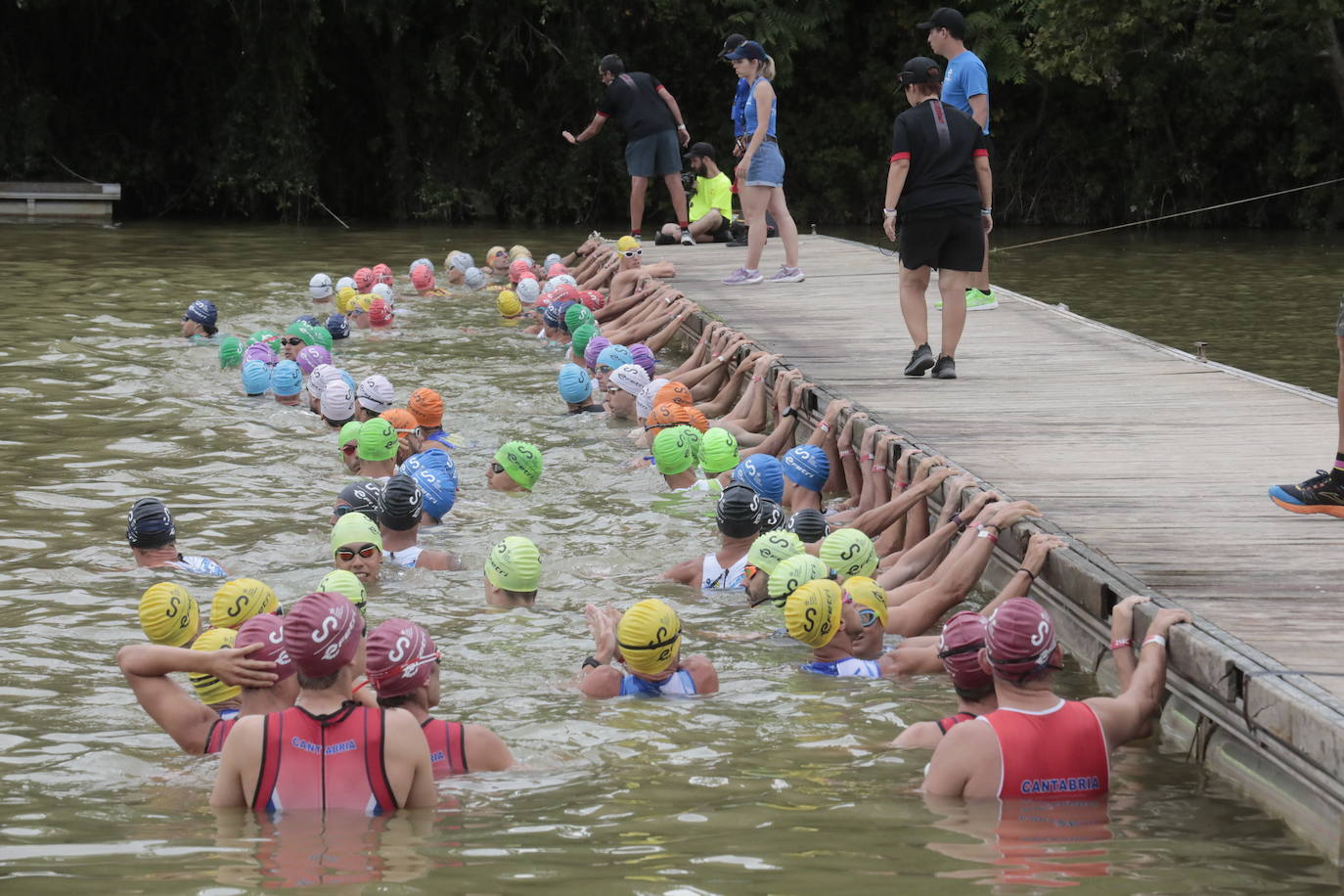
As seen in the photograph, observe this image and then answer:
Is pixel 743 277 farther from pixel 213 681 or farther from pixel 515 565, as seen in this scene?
pixel 213 681

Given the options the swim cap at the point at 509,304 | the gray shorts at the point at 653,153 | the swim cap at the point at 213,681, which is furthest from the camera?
the gray shorts at the point at 653,153

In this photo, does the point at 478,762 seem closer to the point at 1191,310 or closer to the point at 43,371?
the point at 43,371

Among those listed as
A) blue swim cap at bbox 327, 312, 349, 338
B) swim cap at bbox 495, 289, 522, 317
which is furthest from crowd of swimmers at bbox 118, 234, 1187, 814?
swim cap at bbox 495, 289, 522, 317

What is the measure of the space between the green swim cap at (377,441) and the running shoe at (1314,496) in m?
6.23

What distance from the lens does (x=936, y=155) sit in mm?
11078

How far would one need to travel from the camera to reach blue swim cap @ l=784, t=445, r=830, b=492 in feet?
34.7

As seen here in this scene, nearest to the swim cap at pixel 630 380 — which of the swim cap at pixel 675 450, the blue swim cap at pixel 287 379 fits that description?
the swim cap at pixel 675 450

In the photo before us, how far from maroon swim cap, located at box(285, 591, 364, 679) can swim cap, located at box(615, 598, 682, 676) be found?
6.37 ft

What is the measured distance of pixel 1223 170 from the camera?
35000mm

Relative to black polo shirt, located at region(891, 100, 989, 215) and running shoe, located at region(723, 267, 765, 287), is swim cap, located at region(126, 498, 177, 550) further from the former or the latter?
running shoe, located at region(723, 267, 765, 287)

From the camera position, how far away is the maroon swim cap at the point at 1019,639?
591 cm

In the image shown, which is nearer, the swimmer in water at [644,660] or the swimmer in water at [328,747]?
the swimmer in water at [328,747]

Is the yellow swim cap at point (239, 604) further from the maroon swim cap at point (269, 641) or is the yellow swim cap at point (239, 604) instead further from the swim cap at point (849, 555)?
the swim cap at point (849, 555)

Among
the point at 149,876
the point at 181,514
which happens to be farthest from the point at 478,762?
the point at 181,514
